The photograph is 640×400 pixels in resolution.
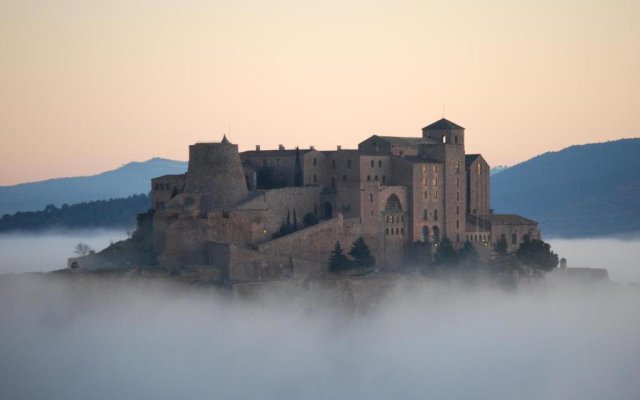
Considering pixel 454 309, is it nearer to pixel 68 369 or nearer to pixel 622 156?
pixel 68 369

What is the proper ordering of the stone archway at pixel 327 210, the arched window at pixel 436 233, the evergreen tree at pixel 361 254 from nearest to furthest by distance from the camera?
the evergreen tree at pixel 361 254 < the stone archway at pixel 327 210 < the arched window at pixel 436 233

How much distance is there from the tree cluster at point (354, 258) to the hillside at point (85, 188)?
80.6 meters

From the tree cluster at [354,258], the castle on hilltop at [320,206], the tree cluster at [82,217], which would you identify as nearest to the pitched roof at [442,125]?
the castle on hilltop at [320,206]

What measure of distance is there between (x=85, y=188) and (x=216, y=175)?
9785 centimetres

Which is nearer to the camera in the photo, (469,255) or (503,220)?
(469,255)

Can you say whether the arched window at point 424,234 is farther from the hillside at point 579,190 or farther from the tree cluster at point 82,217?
the hillside at point 579,190

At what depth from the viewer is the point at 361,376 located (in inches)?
3580

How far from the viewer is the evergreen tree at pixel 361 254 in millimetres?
87250

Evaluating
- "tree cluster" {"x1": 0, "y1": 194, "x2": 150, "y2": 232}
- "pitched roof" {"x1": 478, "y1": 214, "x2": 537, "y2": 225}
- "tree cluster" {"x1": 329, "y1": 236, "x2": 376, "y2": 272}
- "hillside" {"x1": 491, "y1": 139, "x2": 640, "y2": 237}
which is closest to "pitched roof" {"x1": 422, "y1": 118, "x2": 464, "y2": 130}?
"pitched roof" {"x1": 478, "y1": 214, "x2": 537, "y2": 225}

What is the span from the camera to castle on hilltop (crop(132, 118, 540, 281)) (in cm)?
8462

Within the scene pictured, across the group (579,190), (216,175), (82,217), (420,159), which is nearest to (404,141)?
(420,159)

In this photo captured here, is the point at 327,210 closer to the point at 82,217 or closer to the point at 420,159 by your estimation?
the point at 420,159

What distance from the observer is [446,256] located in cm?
9038

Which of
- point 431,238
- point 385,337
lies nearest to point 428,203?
point 431,238
